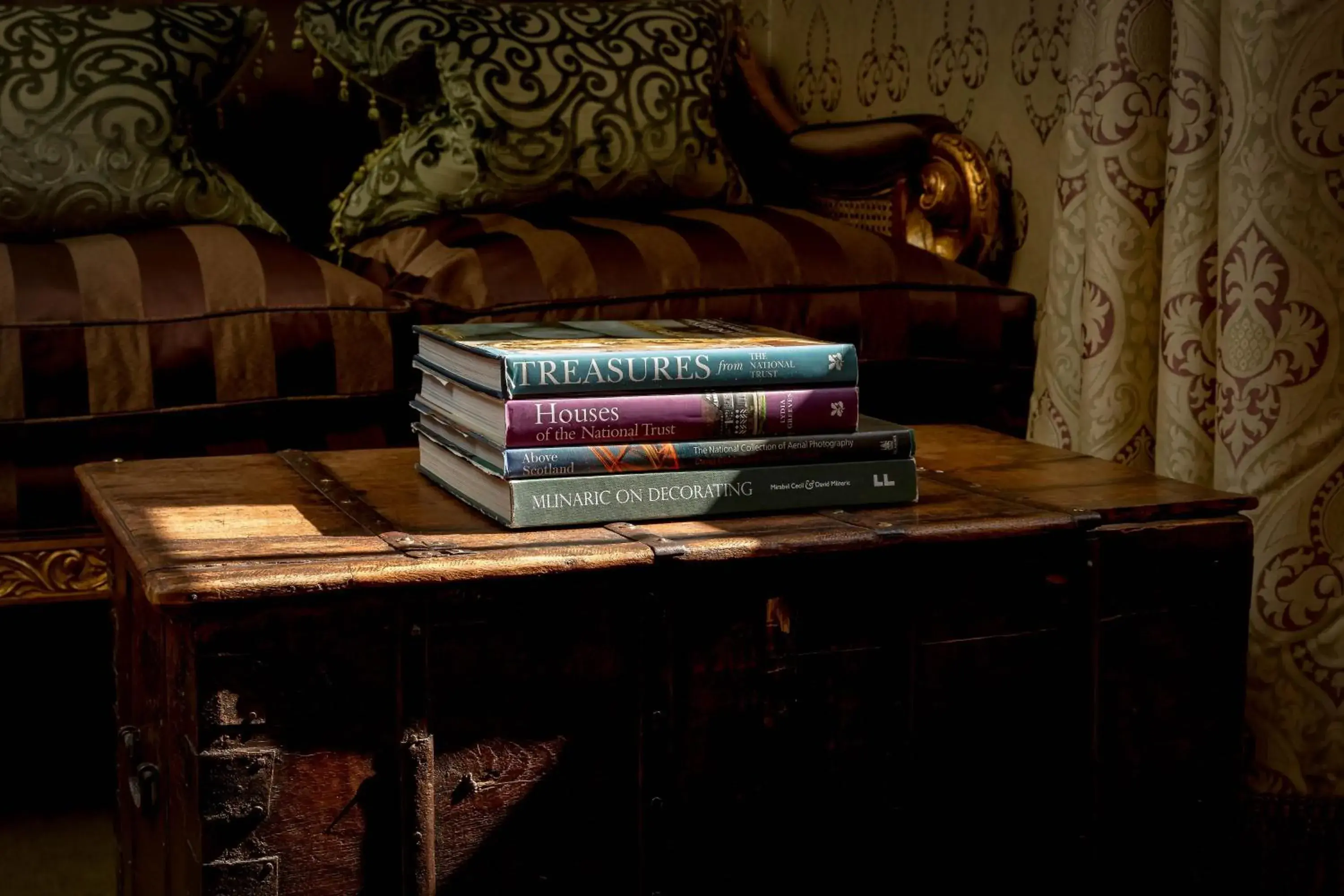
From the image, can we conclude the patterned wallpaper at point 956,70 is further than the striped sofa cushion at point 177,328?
Yes

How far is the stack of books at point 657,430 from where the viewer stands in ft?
3.22

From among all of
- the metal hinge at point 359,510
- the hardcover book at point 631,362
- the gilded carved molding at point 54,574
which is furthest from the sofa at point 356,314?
the hardcover book at point 631,362

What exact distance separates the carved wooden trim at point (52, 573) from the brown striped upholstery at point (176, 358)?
31mm

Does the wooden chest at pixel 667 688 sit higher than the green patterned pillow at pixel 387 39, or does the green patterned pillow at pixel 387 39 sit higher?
the green patterned pillow at pixel 387 39

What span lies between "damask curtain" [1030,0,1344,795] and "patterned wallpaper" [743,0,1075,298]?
1.02 ft

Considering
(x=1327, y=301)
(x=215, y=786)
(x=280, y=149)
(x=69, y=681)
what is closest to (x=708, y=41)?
(x=280, y=149)

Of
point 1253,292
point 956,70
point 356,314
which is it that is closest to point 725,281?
point 356,314

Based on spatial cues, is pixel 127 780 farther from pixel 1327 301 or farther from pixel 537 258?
pixel 1327 301

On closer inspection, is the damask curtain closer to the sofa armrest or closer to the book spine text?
the sofa armrest

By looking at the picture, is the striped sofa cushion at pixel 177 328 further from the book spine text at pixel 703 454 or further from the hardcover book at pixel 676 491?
the book spine text at pixel 703 454

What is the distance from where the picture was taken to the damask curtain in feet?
4.55

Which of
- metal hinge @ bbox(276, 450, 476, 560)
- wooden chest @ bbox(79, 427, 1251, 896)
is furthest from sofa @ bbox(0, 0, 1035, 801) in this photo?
wooden chest @ bbox(79, 427, 1251, 896)

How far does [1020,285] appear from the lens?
2.11 meters

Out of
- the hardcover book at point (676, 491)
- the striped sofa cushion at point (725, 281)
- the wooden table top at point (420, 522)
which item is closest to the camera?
the wooden table top at point (420, 522)
